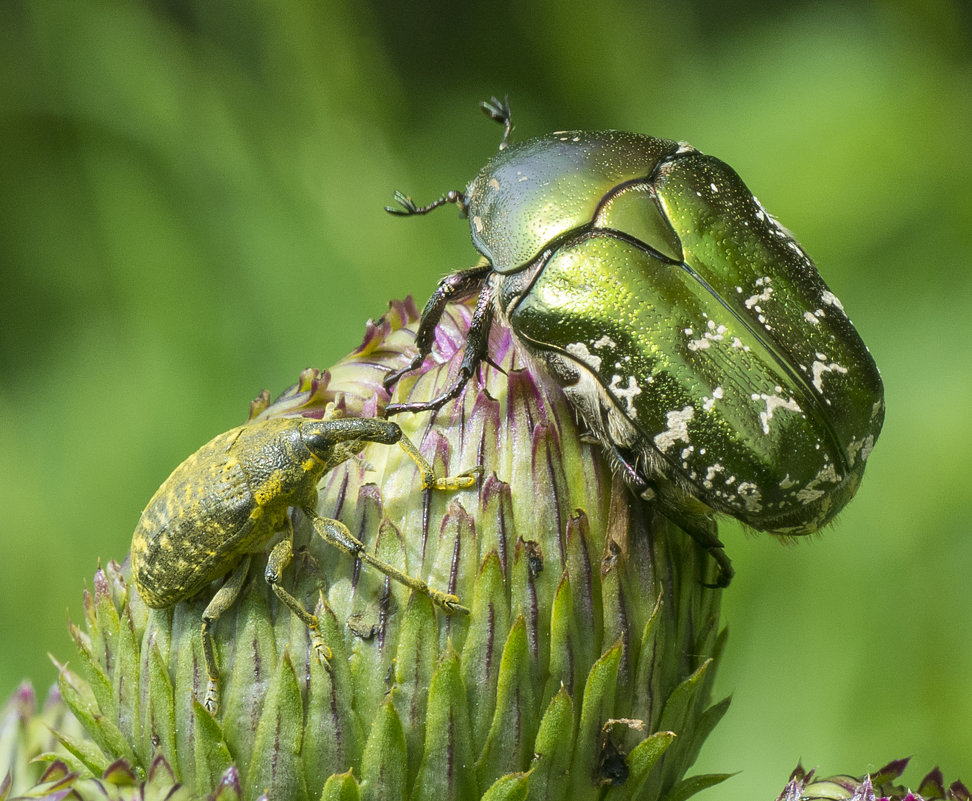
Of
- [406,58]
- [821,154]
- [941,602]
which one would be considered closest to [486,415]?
[941,602]

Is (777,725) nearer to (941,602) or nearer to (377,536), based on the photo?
(941,602)

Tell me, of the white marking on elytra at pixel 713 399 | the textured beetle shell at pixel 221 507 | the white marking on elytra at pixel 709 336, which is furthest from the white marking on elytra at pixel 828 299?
the textured beetle shell at pixel 221 507

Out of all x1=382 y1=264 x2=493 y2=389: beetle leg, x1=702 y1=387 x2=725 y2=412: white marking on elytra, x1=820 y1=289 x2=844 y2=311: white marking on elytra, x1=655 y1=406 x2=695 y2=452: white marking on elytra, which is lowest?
x1=655 y1=406 x2=695 y2=452: white marking on elytra

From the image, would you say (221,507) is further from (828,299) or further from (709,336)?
(828,299)

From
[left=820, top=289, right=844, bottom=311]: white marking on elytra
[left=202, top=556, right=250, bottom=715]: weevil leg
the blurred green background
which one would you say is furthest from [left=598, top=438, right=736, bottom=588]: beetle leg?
the blurred green background

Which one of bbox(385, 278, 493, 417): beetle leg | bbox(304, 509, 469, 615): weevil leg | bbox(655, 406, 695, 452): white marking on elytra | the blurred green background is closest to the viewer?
bbox(304, 509, 469, 615): weevil leg

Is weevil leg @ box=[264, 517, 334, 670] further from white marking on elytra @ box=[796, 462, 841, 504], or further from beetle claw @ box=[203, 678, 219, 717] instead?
white marking on elytra @ box=[796, 462, 841, 504]

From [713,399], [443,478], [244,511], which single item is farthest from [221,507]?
[713,399]
